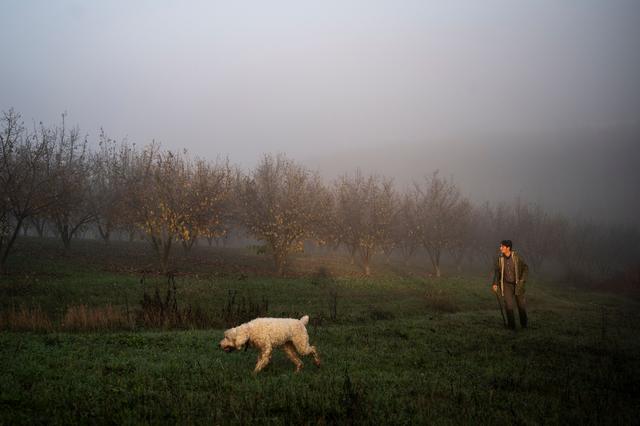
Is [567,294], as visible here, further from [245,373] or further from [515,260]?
[245,373]

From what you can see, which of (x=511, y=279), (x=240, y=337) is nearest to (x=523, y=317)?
(x=511, y=279)

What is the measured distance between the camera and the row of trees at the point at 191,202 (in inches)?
1166

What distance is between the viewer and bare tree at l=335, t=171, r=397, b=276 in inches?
1793

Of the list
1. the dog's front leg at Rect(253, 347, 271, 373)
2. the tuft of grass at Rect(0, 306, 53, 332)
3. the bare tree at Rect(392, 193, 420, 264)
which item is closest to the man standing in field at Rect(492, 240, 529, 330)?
the dog's front leg at Rect(253, 347, 271, 373)

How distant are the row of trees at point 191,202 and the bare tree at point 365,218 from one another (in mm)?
123

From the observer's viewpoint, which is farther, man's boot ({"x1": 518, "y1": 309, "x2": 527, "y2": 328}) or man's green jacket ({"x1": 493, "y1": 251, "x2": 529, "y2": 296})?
man's boot ({"x1": 518, "y1": 309, "x2": 527, "y2": 328})

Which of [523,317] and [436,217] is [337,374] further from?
[436,217]

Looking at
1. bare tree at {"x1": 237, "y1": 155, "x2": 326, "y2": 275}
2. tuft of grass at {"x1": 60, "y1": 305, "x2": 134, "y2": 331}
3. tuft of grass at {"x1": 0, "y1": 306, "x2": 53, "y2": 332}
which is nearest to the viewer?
tuft of grass at {"x1": 0, "y1": 306, "x2": 53, "y2": 332}

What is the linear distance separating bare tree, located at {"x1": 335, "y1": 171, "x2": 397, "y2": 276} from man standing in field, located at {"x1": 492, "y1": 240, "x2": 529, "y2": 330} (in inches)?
1024

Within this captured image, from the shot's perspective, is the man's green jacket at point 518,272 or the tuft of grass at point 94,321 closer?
the tuft of grass at point 94,321

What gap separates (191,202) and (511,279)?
77.2ft

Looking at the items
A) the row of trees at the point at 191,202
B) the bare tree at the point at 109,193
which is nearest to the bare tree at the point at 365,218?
the row of trees at the point at 191,202

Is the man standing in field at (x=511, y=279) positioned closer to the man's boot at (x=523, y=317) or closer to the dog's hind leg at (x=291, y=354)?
the man's boot at (x=523, y=317)

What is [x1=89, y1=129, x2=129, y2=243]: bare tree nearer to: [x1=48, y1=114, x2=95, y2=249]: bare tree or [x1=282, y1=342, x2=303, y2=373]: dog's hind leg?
[x1=48, y1=114, x2=95, y2=249]: bare tree
